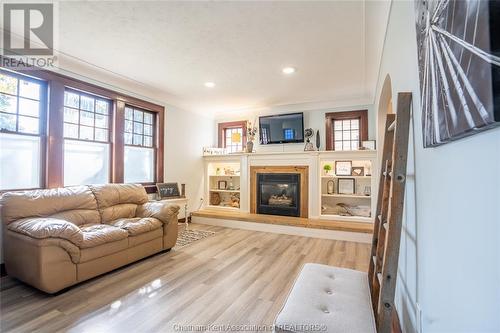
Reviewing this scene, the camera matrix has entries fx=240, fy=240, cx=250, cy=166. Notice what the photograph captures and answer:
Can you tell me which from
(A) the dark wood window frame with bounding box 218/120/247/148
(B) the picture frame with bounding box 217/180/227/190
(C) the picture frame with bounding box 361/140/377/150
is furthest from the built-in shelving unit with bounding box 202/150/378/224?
(A) the dark wood window frame with bounding box 218/120/247/148

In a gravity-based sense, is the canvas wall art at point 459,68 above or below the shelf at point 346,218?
above

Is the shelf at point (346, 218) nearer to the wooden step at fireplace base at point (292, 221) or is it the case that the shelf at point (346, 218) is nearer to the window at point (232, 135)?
the wooden step at fireplace base at point (292, 221)

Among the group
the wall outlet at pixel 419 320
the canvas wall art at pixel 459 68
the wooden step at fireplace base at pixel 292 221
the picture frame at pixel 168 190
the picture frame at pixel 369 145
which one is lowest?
the wooden step at fireplace base at pixel 292 221

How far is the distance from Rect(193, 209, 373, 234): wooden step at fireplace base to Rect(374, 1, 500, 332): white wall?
2.75 m

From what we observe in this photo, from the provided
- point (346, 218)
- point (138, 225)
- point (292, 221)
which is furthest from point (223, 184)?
point (138, 225)

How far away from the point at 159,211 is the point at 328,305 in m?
2.83

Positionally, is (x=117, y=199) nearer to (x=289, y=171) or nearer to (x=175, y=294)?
(x=175, y=294)

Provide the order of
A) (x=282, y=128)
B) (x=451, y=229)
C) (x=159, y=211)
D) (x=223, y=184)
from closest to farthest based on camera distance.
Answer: (x=451, y=229), (x=159, y=211), (x=282, y=128), (x=223, y=184)

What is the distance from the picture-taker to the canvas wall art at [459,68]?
52 centimetres

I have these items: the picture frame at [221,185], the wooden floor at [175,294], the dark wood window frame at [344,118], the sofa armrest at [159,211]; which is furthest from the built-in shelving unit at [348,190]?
the sofa armrest at [159,211]

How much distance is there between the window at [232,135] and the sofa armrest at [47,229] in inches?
162

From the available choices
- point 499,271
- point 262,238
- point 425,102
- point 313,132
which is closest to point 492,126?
point 499,271

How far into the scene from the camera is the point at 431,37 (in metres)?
0.90

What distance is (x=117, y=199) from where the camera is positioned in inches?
141
